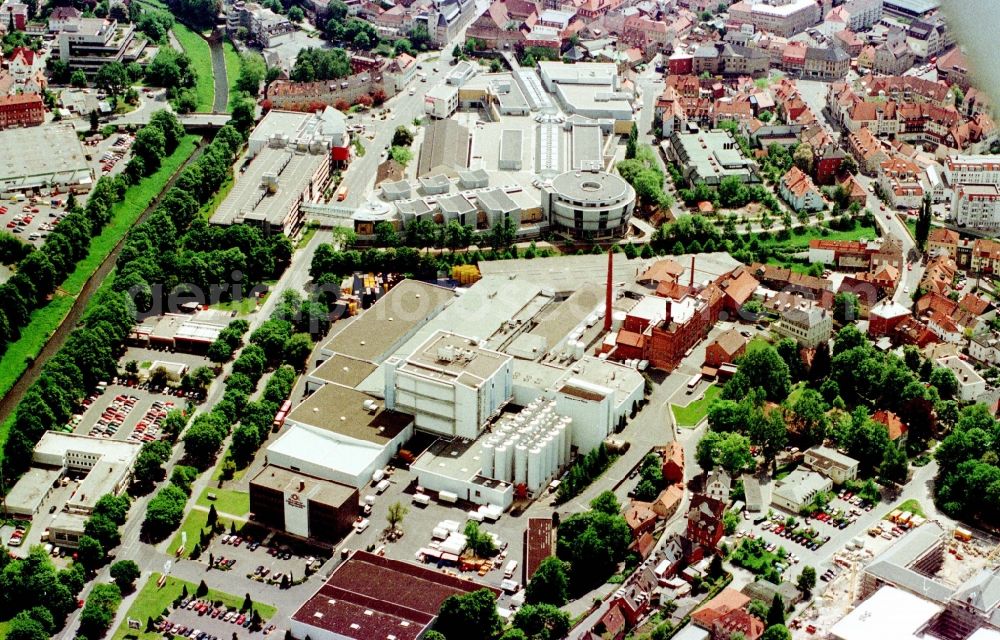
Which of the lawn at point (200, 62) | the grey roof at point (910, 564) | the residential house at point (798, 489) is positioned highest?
the grey roof at point (910, 564)

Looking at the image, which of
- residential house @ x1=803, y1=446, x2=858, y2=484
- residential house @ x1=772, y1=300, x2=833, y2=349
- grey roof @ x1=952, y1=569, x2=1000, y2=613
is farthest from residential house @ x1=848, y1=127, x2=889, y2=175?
grey roof @ x1=952, y1=569, x2=1000, y2=613

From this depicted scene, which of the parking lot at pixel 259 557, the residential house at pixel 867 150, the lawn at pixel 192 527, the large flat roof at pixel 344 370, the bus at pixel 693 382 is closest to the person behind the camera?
the parking lot at pixel 259 557

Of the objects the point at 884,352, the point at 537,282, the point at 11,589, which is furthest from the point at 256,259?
the point at 884,352

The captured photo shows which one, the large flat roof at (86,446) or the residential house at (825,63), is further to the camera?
the residential house at (825,63)

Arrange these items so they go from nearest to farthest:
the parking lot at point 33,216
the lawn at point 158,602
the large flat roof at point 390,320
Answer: the lawn at point 158,602 → the large flat roof at point 390,320 → the parking lot at point 33,216

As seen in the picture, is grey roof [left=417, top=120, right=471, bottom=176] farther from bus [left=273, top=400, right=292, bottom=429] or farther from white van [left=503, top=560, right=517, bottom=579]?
white van [left=503, top=560, right=517, bottom=579]

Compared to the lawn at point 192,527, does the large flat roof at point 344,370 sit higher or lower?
higher

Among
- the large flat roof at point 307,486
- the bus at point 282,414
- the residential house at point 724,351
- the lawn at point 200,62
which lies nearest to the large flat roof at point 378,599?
the large flat roof at point 307,486

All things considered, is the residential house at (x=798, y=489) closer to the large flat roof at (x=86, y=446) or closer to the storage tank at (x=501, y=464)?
the storage tank at (x=501, y=464)
